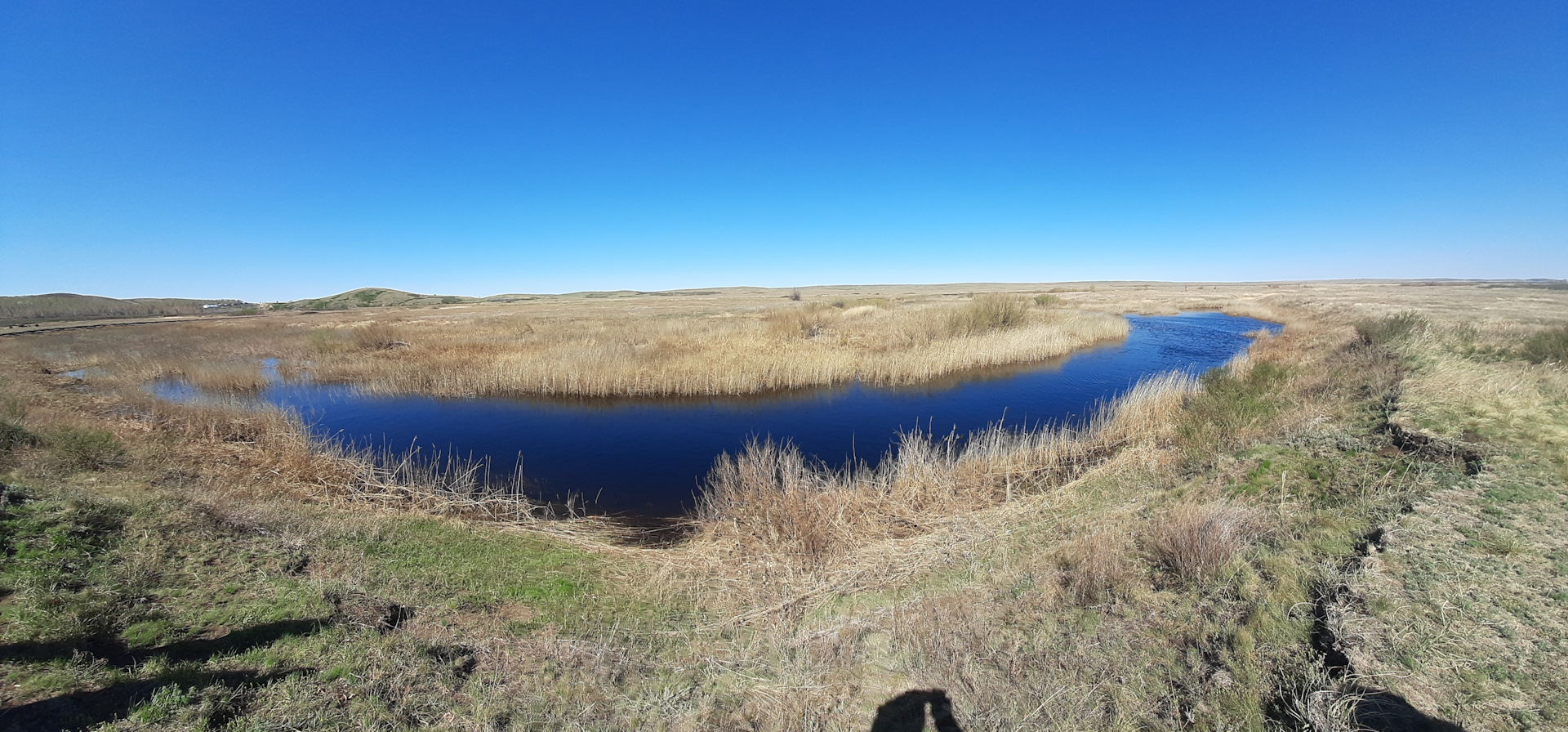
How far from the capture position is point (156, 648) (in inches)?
144

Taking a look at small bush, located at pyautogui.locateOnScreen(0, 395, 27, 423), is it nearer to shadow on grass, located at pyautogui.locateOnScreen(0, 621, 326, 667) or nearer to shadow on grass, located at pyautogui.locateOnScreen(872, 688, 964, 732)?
shadow on grass, located at pyautogui.locateOnScreen(0, 621, 326, 667)

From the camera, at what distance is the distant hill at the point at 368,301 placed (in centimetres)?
8613

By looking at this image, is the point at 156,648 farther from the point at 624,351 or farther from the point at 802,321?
the point at 802,321

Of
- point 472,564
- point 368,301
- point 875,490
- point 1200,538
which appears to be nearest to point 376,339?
point 472,564

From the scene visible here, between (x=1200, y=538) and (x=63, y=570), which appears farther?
(x=1200, y=538)

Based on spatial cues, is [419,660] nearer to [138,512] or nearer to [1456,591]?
[138,512]

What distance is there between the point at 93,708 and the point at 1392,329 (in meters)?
27.7

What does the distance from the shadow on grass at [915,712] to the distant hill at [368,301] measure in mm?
103036

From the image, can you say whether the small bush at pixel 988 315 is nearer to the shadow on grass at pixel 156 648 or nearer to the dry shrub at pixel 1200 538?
the dry shrub at pixel 1200 538

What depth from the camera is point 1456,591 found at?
3807 millimetres

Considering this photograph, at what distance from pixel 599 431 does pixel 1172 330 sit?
126 ft

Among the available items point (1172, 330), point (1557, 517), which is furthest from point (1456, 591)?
point (1172, 330)

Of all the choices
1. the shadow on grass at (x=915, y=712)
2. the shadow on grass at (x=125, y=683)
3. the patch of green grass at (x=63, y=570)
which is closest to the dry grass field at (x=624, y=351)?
the patch of green grass at (x=63, y=570)

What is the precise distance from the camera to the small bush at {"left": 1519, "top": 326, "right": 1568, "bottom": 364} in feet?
35.2
